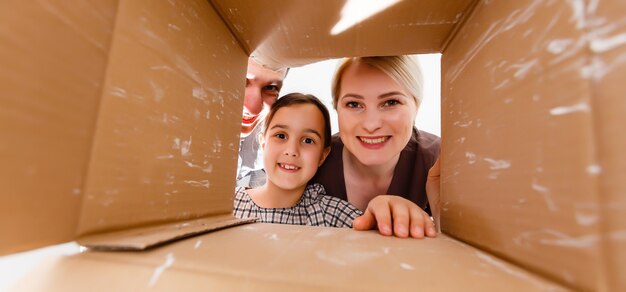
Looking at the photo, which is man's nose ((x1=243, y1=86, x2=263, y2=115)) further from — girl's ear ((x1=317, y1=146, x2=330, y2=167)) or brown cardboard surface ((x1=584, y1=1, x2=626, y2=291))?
brown cardboard surface ((x1=584, y1=1, x2=626, y2=291))

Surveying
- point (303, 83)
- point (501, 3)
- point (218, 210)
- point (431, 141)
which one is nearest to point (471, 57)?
point (501, 3)

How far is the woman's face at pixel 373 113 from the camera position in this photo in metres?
0.89

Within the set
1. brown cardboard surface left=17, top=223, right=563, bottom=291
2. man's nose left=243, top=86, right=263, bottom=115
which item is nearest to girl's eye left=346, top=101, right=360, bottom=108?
man's nose left=243, top=86, right=263, bottom=115

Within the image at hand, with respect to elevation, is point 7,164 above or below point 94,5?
below

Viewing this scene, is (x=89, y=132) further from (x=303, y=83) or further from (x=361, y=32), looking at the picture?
(x=303, y=83)

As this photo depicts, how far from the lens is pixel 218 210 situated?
1.54 feet

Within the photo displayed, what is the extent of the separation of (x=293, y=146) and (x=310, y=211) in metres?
0.24

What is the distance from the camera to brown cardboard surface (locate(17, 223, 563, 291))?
19 centimetres

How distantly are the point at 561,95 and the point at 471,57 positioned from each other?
19 cm

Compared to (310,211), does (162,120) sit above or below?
above

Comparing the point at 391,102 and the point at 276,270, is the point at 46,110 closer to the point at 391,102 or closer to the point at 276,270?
the point at 276,270

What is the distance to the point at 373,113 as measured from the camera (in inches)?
35.5

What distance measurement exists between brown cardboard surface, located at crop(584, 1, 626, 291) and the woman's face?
0.71 m

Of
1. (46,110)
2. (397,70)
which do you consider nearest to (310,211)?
(397,70)
